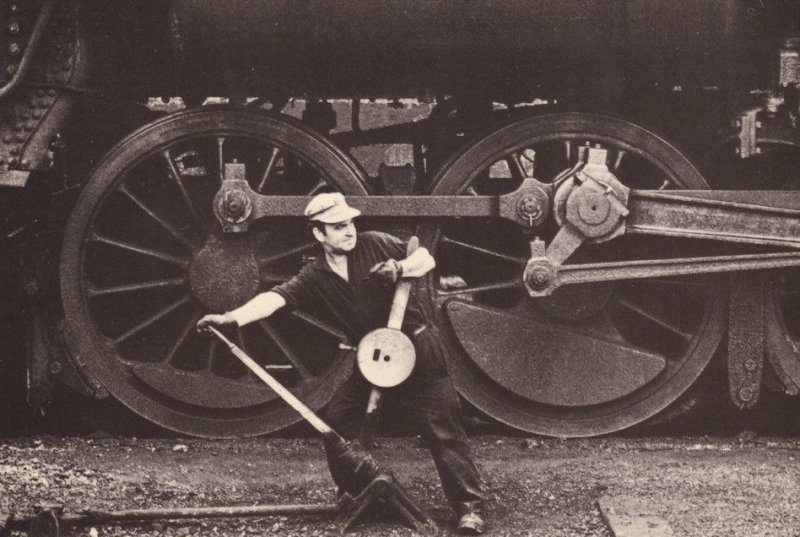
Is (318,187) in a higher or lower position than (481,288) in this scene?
A: higher

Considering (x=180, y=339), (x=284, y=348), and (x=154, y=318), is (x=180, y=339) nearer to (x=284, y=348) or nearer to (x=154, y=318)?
(x=154, y=318)

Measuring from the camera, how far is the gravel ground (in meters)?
5.25

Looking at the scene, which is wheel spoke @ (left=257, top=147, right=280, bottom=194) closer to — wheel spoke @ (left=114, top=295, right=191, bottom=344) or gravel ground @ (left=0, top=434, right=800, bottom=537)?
wheel spoke @ (left=114, top=295, right=191, bottom=344)

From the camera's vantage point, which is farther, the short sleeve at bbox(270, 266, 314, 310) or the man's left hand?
the short sleeve at bbox(270, 266, 314, 310)

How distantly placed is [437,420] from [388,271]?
67 cm

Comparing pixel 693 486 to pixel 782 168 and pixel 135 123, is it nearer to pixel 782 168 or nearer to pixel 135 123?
pixel 782 168

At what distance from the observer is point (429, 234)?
643 centimetres

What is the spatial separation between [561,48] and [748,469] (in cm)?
231

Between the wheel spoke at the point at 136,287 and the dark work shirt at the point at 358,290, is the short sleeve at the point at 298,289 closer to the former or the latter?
the dark work shirt at the point at 358,290

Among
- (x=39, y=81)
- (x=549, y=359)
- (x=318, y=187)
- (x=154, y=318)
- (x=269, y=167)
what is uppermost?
(x=39, y=81)

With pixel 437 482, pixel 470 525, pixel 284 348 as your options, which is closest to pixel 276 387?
pixel 470 525

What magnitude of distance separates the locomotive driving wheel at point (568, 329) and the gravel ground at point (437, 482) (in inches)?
8.9

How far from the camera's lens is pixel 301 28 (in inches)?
246

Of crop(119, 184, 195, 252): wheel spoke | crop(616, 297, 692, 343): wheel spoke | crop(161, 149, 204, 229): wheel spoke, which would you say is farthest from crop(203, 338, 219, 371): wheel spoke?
crop(616, 297, 692, 343): wheel spoke
